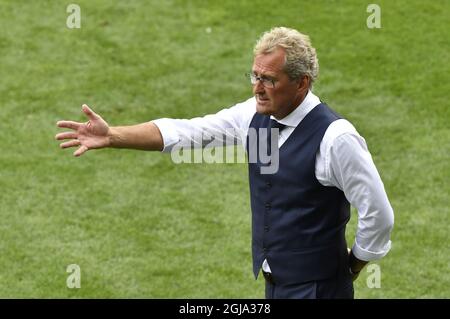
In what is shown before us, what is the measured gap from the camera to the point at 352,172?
16.6 ft

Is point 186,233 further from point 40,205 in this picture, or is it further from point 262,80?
point 262,80

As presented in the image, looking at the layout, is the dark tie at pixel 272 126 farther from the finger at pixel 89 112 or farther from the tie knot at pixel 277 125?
the finger at pixel 89 112

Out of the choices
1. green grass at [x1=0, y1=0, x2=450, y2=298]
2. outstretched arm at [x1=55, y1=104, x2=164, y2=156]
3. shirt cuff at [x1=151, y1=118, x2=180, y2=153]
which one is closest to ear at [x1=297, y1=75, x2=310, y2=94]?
shirt cuff at [x1=151, y1=118, x2=180, y2=153]

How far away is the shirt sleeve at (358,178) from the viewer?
5.07m

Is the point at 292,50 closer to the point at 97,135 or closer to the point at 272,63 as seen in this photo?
the point at 272,63

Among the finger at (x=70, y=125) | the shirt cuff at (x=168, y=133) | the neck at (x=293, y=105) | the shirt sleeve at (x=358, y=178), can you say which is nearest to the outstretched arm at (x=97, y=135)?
the finger at (x=70, y=125)

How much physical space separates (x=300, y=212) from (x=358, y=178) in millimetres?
413

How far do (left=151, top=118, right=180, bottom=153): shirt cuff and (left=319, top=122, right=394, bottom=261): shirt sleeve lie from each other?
34.1 inches

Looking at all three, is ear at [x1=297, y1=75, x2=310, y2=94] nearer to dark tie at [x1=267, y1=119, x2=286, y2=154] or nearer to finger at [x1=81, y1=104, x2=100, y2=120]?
dark tie at [x1=267, y1=119, x2=286, y2=154]

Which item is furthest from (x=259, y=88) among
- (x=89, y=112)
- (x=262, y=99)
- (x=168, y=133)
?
(x=89, y=112)

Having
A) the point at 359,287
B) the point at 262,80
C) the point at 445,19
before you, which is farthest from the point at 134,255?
the point at 445,19

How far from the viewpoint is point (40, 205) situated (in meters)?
8.95

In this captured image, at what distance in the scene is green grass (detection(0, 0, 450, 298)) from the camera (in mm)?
8133

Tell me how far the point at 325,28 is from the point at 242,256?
155 inches
